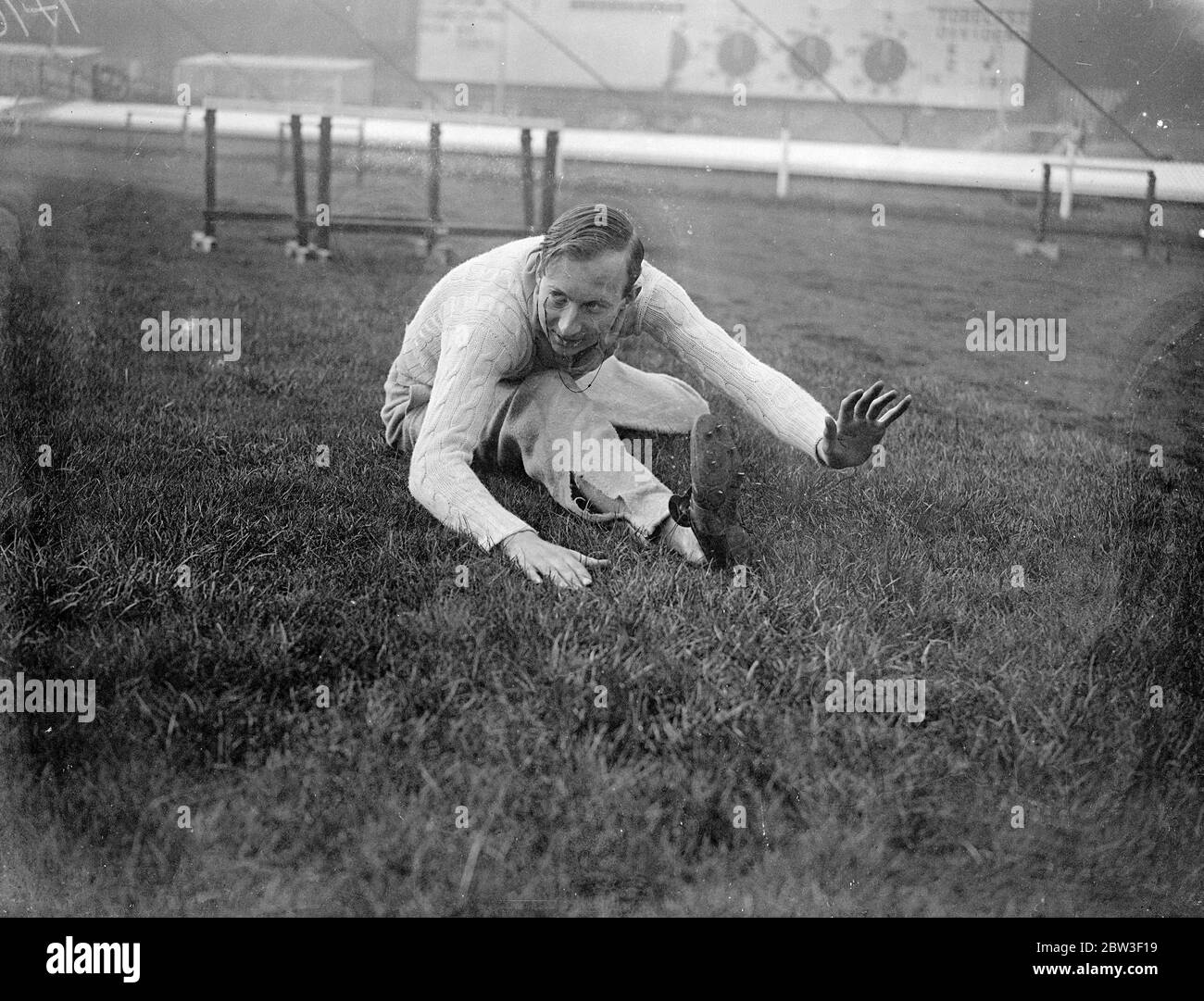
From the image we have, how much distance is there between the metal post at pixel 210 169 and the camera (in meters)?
2.68

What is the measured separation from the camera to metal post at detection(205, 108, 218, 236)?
8.78ft

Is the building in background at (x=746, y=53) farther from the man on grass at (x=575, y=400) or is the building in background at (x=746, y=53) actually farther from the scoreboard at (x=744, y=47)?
the man on grass at (x=575, y=400)

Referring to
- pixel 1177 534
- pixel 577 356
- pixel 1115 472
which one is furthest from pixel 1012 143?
pixel 577 356

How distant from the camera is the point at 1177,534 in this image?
242cm

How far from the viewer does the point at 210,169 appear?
2869 millimetres

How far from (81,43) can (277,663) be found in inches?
58.3

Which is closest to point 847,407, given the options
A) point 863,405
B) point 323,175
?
point 863,405

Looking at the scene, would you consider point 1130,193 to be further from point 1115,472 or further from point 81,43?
point 81,43

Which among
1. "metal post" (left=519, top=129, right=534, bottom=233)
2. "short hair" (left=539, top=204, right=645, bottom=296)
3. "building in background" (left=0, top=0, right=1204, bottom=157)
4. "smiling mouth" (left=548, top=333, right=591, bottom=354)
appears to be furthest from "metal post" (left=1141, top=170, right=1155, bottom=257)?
"metal post" (left=519, top=129, right=534, bottom=233)

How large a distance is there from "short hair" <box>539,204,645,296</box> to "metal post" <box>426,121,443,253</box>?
0.67 metres

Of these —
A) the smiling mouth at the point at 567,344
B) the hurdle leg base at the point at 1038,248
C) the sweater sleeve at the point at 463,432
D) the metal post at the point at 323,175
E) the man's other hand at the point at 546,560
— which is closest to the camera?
the man's other hand at the point at 546,560

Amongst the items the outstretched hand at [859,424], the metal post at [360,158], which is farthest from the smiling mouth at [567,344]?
the metal post at [360,158]

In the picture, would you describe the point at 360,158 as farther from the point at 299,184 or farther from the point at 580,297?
the point at 580,297

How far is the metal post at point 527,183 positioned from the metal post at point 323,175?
49cm
